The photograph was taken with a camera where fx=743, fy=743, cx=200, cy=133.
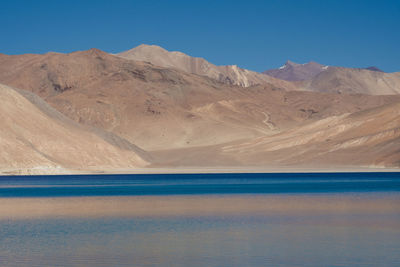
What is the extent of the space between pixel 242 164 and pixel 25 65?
88955 mm

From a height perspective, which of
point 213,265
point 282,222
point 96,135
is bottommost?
point 213,265

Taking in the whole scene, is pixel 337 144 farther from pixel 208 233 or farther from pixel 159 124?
pixel 208 233

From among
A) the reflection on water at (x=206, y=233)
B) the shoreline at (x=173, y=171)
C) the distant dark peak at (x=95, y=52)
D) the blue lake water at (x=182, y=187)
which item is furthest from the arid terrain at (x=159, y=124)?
the reflection on water at (x=206, y=233)

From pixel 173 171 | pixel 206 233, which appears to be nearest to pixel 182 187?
pixel 206 233

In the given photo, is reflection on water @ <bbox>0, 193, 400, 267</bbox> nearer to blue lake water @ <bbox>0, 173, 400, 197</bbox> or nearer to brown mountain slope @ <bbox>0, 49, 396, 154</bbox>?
blue lake water @ <bbox>0, 173, 400, 197</bbox>

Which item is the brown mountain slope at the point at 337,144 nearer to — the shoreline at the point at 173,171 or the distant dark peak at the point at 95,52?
the shoreline at the point at 173,171

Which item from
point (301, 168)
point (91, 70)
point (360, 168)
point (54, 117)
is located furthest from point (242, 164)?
point (91, 70)

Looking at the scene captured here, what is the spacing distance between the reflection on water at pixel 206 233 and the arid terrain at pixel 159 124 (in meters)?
53.9

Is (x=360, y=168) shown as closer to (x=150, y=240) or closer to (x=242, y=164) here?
(x=242, y=164)

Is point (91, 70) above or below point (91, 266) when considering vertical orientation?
above

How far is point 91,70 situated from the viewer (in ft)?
624

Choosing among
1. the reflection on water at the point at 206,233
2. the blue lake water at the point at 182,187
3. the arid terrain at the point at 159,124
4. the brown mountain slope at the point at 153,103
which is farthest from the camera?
the brown mountain slope at the point at 153,103

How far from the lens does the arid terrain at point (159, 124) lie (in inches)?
4075

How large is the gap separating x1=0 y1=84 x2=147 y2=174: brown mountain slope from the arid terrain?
0.58 ft
